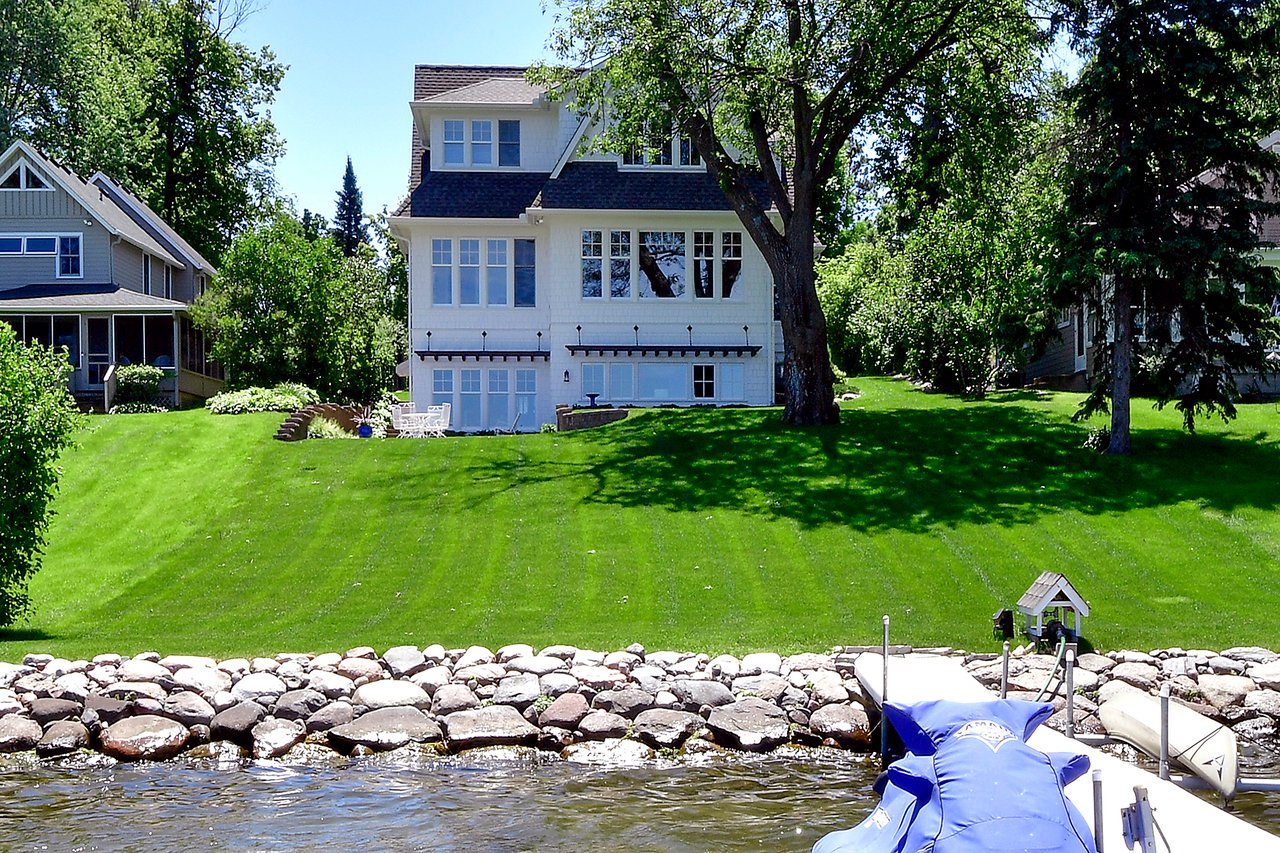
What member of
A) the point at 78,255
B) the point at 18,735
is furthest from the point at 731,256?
the point at 18,735

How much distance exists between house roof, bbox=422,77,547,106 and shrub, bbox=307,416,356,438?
29.1ft

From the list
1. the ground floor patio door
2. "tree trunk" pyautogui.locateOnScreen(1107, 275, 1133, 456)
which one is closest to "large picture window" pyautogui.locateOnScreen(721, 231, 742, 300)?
"tree trunk" pyautogui.locateOnScreen(1107, 275, 1133, 456)

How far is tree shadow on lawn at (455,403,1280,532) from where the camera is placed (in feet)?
70.1

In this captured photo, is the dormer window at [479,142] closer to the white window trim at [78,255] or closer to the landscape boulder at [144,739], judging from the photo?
the white window trim at [78,255]

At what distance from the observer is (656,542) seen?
781 inches

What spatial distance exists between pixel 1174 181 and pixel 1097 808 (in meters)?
19.3

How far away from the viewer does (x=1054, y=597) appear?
47.1ft

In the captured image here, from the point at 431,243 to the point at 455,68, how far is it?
619 centimetres

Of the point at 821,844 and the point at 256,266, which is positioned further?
the point at 256,266

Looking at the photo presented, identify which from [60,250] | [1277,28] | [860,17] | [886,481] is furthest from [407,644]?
[60,250]

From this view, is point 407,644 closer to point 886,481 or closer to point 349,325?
point 886,481

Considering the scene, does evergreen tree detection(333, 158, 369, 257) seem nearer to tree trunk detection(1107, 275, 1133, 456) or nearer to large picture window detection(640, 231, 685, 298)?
large picture window detection(640, 231, 685, 298)

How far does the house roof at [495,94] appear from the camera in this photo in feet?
110

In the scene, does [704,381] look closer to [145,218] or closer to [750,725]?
[750,725]
